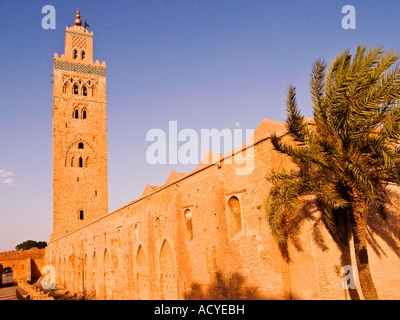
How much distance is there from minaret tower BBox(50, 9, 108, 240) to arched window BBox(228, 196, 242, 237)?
71.6 feet

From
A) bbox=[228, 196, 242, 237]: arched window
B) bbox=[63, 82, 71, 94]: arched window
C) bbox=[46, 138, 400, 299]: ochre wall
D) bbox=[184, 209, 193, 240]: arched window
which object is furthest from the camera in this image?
bbox=[63, 82, 71, 94]: arched window

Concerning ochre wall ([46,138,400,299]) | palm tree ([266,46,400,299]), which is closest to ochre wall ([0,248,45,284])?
ochre wall ([46,138,400,299])

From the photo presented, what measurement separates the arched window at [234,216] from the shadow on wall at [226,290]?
3.47 ft

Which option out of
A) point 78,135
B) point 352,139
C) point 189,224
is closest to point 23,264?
point 78,135

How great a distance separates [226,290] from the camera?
29.3 feet

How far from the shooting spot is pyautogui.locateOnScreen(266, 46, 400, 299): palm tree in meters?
5.60

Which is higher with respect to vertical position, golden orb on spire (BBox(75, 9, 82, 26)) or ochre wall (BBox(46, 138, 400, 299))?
golden orb on spire (BBox(75, 9, 82, 26))

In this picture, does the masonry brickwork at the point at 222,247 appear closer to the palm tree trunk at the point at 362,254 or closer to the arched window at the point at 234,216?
the arched window at the point at 234,216

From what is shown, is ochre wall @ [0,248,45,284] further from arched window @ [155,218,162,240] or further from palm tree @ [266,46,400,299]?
palm tree @ [266,46,400,299]

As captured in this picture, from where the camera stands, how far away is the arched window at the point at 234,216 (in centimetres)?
888

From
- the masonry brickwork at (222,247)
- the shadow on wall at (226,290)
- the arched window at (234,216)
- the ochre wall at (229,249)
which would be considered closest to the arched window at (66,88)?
the masonry brickwork at (222,247)

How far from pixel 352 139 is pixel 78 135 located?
27.0m

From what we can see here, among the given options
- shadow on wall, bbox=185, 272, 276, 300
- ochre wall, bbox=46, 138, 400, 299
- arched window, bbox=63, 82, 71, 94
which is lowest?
shadow on wall, bbox=185, 272, 276, 300

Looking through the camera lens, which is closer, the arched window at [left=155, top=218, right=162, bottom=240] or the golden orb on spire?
the arched window at [left=155, top=218, right=162, bottom=240]
